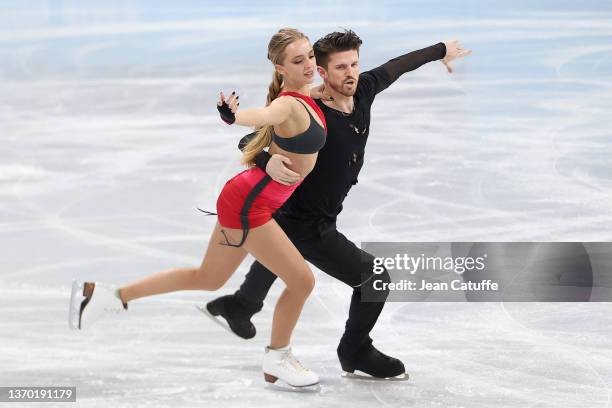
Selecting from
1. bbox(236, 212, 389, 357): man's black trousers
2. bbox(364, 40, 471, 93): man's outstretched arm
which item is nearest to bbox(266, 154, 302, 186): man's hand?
bbox(236, 212, 389, 357): man's black trousers

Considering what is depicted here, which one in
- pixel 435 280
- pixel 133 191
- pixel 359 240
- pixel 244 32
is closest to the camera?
pixel 435 280

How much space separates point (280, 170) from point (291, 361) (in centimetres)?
96

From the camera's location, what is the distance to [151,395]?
4715 millimetres

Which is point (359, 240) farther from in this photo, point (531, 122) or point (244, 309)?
point (531, 122)

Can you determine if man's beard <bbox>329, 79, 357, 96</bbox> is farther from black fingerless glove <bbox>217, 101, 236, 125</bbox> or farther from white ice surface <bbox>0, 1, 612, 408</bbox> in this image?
white ice surface <bbox>0, 1, 612, 408</bbox>

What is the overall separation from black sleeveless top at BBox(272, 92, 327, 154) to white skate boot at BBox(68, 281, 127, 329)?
113 centimetres

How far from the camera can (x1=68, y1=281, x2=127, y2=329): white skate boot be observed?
16.0 ft

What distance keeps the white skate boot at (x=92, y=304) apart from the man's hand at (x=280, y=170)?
1.03m

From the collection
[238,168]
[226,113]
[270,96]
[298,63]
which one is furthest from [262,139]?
[238,168]

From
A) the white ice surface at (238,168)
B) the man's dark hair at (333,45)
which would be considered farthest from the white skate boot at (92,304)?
the man's dark hair at (333,45)

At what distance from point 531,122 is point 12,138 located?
4344 millimetres

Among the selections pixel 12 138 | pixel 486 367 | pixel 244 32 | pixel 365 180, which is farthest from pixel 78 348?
pixel 244 32

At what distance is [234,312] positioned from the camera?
16.9 feet

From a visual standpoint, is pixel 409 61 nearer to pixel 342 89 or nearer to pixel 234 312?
pixel 342 89
